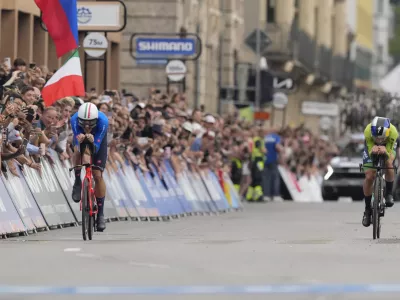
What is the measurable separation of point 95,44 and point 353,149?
49.4ft

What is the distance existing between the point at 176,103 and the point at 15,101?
41.2 feet

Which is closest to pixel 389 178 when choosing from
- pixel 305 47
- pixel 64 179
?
pixel 64 179

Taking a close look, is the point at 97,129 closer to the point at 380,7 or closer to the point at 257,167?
the point at 257,167

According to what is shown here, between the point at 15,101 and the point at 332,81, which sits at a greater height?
the point at 15,101

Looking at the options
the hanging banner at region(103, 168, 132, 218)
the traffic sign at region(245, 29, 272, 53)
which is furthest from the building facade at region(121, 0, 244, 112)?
the hanging banner at region(103, 168, 132, 218)

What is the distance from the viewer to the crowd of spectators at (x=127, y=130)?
21.8m

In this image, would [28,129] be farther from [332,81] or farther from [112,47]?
[332,81]

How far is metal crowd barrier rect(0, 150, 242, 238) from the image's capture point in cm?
2117

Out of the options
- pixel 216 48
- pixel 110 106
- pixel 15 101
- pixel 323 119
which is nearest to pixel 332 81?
pixel 323 119

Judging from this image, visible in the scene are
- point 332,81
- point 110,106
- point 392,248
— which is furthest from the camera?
point 332,81

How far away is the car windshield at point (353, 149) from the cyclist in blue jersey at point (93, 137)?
25.4 metres

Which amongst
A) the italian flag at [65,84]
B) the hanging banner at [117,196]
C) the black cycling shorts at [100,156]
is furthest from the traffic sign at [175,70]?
the black cycling shorts at [100,156]

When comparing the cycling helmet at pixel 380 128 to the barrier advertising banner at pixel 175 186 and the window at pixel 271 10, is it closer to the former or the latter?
the barrier advertising banner at pixel 175 186

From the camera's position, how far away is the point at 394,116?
193ft
